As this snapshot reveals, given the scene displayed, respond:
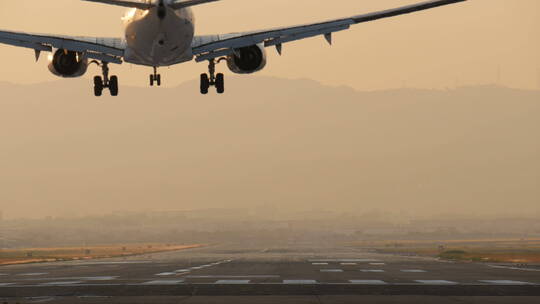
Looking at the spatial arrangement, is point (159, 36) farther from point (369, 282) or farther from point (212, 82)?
point (369, 282)

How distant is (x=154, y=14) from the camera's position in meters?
31.8

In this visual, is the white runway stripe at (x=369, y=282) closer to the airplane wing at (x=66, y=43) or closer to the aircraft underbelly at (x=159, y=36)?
the aircraft underbelly at (x=159, y=36)

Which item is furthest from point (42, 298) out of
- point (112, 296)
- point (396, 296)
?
point (396, 296)

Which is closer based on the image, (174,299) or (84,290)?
(174,299)

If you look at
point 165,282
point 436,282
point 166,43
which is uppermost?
point 166,43

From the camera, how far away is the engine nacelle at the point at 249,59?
39719mm

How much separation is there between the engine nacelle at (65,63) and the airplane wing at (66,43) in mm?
1145

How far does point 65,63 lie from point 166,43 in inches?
314

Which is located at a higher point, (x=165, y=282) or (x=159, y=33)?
(x=159, y=33)

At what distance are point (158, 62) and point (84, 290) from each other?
17.3 meters

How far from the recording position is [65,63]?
37969 mm

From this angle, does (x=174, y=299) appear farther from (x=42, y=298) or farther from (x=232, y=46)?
(x=232, y=46)

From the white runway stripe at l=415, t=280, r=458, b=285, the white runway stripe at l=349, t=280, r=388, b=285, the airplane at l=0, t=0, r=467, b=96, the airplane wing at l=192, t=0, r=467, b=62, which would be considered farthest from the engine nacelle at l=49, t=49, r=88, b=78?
the white runway stripe at l=415, t=280, r=458, b=285

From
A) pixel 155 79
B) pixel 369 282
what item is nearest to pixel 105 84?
pixel 155 79
